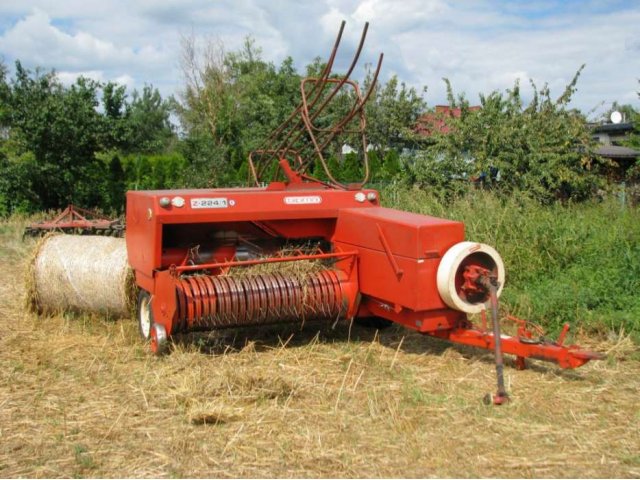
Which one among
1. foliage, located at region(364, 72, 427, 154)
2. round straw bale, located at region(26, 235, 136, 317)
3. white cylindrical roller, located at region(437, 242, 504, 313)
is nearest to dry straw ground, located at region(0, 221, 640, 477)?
white cylindrical roller, located at region(437, 242, 504, 313)

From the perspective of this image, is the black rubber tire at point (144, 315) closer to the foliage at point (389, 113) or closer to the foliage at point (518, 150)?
the foliage at point (518, 150)

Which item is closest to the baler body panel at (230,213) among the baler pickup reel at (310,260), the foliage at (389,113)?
the baler pickup reel at (310,260)

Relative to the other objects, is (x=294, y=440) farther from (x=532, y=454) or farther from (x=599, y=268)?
(x=599, y=268)

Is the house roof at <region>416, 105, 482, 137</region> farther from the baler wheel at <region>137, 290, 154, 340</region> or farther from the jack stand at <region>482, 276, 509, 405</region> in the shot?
the jack stand at <region>482, 276, 509, 405</region>

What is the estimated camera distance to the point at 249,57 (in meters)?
40.0

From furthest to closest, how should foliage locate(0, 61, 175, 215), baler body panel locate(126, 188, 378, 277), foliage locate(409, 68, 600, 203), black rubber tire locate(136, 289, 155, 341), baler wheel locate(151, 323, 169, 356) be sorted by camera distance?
foliage locate(0, 61, 175, 215)
foliage locate(409, 68, 600, 203)
black rubber tire locate(136, 289, 155, 341)
baler body panel locate(126, 188, 378, 277)
baler wheel locate(151, 323, 169, 356)

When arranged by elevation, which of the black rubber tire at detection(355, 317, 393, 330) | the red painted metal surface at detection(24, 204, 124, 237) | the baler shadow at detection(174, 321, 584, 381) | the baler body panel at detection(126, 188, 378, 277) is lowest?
the baler shadow at detection(174, 321, 584, 381)

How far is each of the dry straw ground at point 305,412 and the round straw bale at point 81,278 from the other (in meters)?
0.70

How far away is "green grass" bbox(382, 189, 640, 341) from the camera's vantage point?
6.61 meters

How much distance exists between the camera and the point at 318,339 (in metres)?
6.25

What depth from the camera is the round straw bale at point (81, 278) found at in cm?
699

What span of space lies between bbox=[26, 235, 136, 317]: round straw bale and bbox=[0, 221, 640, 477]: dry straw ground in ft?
2.29

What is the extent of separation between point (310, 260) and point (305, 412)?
1908 millimetres

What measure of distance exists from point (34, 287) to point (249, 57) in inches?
1346
